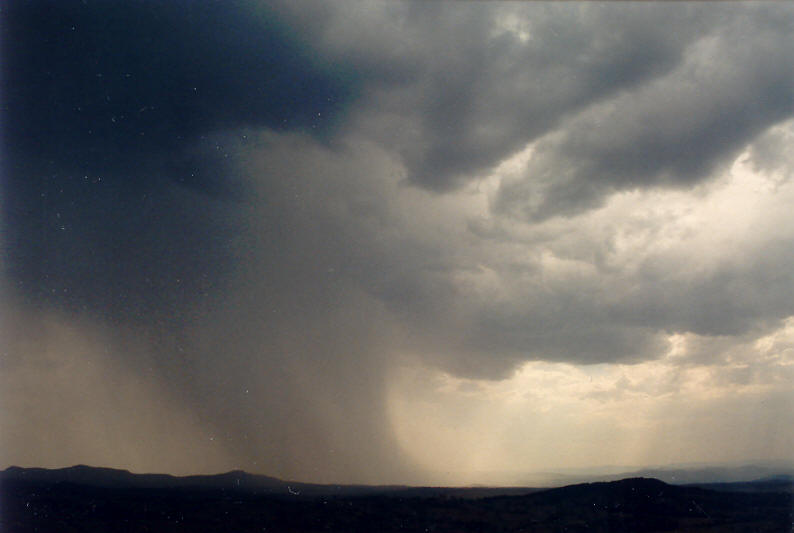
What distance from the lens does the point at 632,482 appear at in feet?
498

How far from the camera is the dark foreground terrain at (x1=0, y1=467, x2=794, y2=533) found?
124062 millimetres

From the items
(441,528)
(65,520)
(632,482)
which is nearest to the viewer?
(441,528)

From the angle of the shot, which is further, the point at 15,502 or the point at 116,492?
the point at 116,492

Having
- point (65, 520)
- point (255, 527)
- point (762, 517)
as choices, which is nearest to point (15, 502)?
point (65, 520)

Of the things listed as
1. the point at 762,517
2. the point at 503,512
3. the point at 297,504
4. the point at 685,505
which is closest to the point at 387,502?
the point at 297,504

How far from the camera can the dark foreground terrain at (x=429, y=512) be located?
124062 mm

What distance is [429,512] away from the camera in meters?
146

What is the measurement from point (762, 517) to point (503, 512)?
186 feet

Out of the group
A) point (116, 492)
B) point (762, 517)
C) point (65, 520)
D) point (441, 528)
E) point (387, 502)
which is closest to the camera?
point (762, 517)

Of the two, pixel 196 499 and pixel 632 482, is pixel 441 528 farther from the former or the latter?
pixel 196 499

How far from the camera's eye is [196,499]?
16575 centimetres

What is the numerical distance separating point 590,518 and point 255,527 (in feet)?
257

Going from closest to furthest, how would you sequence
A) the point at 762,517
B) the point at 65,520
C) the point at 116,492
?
the point at 762,517 → the point at 65,520 → the point at 116,492

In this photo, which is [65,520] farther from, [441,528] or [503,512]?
[503,512]
